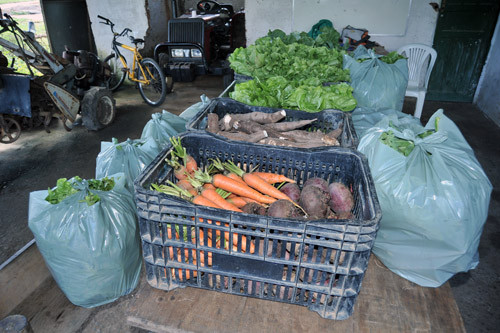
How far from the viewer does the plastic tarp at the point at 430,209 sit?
1671 mm

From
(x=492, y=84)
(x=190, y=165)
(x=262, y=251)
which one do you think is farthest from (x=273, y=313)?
(x=492, y=84)

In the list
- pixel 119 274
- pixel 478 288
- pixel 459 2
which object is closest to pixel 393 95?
pixel 478 288

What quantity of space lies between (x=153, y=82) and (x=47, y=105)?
2.21 metres

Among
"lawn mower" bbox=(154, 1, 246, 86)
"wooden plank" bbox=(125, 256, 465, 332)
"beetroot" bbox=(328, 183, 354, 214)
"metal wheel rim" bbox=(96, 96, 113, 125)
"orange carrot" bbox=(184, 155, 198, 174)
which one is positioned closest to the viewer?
"wooden plank" bbox=(125, 256, 465, 332)

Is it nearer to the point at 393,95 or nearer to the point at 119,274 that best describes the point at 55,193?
the point at 119,274

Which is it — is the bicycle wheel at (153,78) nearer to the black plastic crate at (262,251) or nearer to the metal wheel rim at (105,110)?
the metal wheel rim at (105,110)

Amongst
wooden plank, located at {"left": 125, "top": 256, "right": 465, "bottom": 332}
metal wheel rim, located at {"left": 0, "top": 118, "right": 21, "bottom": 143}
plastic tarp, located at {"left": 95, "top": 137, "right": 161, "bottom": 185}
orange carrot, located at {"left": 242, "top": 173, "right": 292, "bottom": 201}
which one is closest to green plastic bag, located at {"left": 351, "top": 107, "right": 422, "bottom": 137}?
orange carrot, located at {"left": 242, "top": 173, "right": 292, "bottom": 201}

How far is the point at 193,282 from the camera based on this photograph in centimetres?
147

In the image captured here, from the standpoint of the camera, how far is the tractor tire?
17.5 ft

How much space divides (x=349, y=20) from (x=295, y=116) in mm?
5075

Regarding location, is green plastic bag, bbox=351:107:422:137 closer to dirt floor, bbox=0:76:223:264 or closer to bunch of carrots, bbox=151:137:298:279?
bunch of carrots, bbox=151:137:298:279

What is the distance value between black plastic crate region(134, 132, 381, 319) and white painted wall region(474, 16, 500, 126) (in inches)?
242

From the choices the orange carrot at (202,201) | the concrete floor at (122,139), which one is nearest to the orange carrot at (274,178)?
the orange carrot at (202,201)

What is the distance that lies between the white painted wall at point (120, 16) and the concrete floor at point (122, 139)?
1.54 metres
